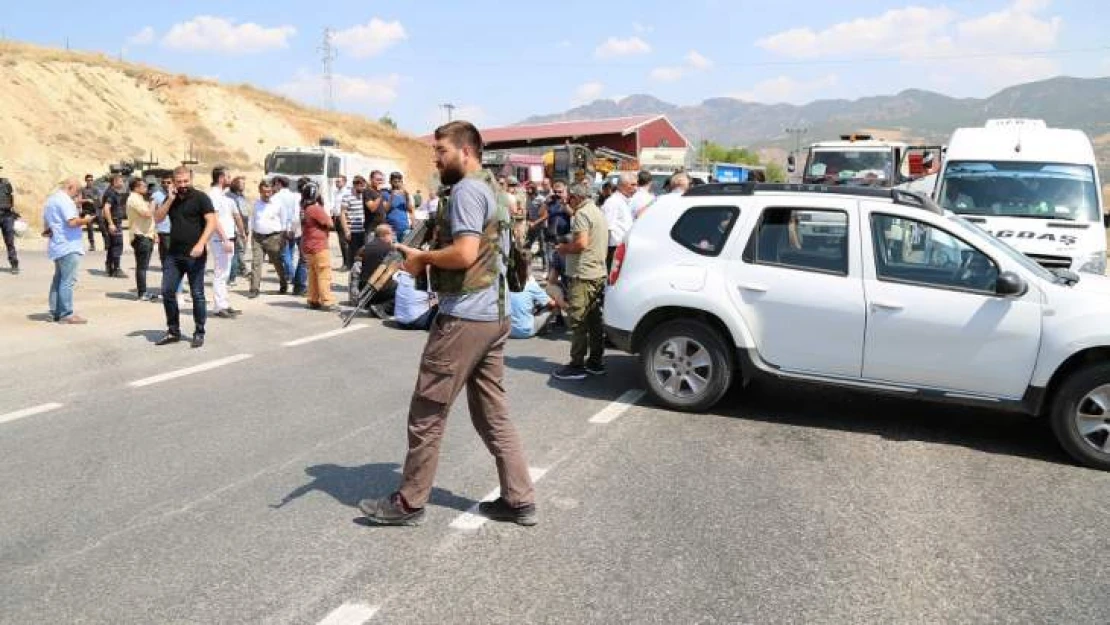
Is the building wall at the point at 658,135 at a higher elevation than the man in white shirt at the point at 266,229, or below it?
higher

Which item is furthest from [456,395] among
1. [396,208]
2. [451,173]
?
[396,208]

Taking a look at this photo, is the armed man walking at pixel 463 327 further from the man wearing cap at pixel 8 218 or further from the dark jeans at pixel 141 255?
the man wearing cap at pixel 8 218

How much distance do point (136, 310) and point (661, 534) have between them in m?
9.22

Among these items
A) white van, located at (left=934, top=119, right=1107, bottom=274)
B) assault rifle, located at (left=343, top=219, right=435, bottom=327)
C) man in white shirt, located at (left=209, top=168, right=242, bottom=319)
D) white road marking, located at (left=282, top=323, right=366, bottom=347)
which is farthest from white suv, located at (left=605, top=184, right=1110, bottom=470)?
man in white shirt, located at (left=209, top=168, right=242, bottom=319)

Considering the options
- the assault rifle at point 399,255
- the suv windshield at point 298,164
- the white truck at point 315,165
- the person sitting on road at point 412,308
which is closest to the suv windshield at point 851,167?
the white truck at point 315,165

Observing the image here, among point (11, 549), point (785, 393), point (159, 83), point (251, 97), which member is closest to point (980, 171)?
point (785, 393)

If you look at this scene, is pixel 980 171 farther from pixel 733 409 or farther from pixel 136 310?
pixel 136 310

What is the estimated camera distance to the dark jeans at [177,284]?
881cm

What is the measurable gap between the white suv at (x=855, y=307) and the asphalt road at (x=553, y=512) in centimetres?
40

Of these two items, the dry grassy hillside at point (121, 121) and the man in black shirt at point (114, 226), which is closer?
the man in black shirt at point (114, 226)

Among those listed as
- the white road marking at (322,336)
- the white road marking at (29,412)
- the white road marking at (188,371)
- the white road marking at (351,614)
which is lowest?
the white road marking at (322,336)

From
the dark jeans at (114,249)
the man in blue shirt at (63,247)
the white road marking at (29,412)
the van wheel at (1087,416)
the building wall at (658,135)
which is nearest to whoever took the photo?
the van wheel at (1087,416)

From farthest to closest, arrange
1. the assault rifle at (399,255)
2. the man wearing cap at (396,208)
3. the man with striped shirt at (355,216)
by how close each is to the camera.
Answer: the man with striped shirt at (355,216) → the man wearing cap at (396,208) → the assault rifle at (399,255)

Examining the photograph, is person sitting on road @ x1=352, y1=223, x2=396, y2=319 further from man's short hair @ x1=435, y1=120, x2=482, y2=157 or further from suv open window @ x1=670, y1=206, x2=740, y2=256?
man's short hair @ x1=435, y1=120, x2=482, y2=157
